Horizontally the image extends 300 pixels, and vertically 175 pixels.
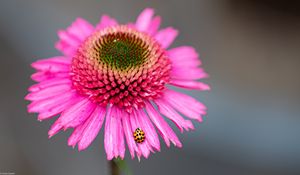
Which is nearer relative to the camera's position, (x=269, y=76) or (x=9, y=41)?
(x=9, y=41)

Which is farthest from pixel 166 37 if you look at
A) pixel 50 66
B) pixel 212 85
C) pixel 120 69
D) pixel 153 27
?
pixel 212 85

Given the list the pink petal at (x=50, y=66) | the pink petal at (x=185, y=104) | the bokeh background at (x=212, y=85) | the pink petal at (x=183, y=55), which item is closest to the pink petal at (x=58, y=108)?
the pink petal at (x=50, y=66)

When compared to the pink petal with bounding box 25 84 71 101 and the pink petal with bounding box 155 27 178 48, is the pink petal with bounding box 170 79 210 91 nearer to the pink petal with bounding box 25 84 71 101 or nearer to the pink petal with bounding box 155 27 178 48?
the pink petal with bounding box 155 27 178 48

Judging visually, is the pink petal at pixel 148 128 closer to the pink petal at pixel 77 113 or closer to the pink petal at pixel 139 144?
the pink petal at pixel 139 144

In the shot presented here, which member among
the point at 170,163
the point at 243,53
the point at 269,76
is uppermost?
the point at 243,53

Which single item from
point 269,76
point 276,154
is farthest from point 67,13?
point 276,154

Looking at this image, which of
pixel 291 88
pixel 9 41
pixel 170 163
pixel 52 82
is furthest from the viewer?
pixel 291 88

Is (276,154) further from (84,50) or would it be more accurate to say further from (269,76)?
(84,50)
